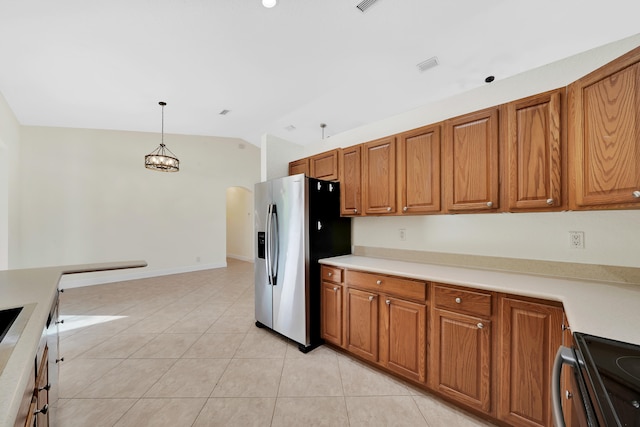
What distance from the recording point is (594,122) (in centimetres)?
133

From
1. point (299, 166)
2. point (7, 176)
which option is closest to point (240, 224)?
point (7, 176)

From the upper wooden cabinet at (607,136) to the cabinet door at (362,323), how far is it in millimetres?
1480

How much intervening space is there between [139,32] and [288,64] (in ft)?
4.90

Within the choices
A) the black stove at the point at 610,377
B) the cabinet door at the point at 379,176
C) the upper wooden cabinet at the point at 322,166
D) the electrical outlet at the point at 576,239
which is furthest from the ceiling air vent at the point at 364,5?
the black stove at the point at 610,377

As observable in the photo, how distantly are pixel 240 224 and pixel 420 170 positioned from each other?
22.1ft

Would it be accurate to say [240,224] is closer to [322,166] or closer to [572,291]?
[322,166]

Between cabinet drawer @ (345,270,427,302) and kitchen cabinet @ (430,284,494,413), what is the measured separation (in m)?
0.11

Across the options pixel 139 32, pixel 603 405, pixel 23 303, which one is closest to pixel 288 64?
pixel 139 32

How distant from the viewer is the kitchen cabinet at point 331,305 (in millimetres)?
2328

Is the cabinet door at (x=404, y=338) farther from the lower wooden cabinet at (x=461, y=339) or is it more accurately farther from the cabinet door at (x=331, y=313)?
the cabinet door at (x=331, y=313)

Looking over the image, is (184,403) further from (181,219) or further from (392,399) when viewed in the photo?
(181,219)

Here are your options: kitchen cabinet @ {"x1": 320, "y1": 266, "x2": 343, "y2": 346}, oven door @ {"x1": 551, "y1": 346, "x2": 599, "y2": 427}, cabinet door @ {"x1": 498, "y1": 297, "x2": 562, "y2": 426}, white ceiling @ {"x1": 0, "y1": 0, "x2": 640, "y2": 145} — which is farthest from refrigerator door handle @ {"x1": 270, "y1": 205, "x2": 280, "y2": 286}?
oven door @ {"x1": 551, "y1": 346, "x2": 599, "y2": 427}

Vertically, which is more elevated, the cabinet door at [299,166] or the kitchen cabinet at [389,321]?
the cabinet door at [299,166]

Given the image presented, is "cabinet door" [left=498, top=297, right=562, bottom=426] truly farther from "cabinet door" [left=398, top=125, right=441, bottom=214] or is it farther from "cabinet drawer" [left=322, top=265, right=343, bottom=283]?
"cabinet drawer" [left=322, top=265, right=343, bottom=283]
